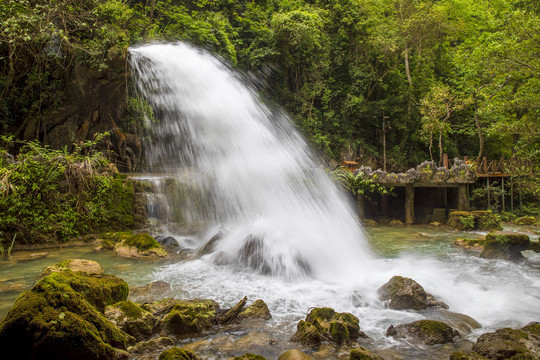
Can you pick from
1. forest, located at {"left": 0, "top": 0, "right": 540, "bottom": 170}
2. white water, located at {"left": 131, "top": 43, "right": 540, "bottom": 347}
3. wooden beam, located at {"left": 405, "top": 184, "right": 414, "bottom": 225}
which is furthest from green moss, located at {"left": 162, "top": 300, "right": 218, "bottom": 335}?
wooden beam, located at {"left": 405, "top": 184, "right": 414, "bottom": 225}

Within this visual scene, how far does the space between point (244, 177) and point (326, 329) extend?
30.2 feet

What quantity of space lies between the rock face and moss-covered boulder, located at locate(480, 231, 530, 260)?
467 cm

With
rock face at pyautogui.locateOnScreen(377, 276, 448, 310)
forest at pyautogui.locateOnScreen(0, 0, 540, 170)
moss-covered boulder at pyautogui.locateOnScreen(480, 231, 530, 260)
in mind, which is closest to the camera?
rock face at pyautogui.locateOnScreen(377, 276, 448, 310)

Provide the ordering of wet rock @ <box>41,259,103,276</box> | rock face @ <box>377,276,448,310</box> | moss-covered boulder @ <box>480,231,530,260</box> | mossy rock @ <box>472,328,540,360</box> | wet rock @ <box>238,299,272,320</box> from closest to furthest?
mossy rock @ <box>472,328,540,360</box> < wet rock @ <box>238,299,272,320</box> < rock face @ <box>377,276,448,310</box> < wet rock @ <box>41,259,103,276</box> < moss-covered boulder @ <box>480,231,530,260</box>

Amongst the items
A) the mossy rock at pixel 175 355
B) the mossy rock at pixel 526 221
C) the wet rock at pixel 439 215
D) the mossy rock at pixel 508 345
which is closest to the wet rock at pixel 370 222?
the wet rock at pixel 439 215

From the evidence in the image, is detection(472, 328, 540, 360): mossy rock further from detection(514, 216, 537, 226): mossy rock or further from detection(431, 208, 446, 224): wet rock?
detection(514, 216, 537, 226): mossy rock

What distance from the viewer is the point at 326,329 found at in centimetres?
440

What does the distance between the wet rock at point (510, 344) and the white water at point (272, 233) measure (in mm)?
954

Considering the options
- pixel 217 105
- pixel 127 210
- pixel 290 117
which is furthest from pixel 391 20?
pixel 127 210

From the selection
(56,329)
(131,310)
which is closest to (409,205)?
(131,310)

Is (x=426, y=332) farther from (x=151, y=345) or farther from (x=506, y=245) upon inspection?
(x=506, y=245)

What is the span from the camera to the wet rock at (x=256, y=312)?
16.3 feet

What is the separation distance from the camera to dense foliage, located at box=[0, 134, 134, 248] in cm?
835

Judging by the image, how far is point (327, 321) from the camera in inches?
182
